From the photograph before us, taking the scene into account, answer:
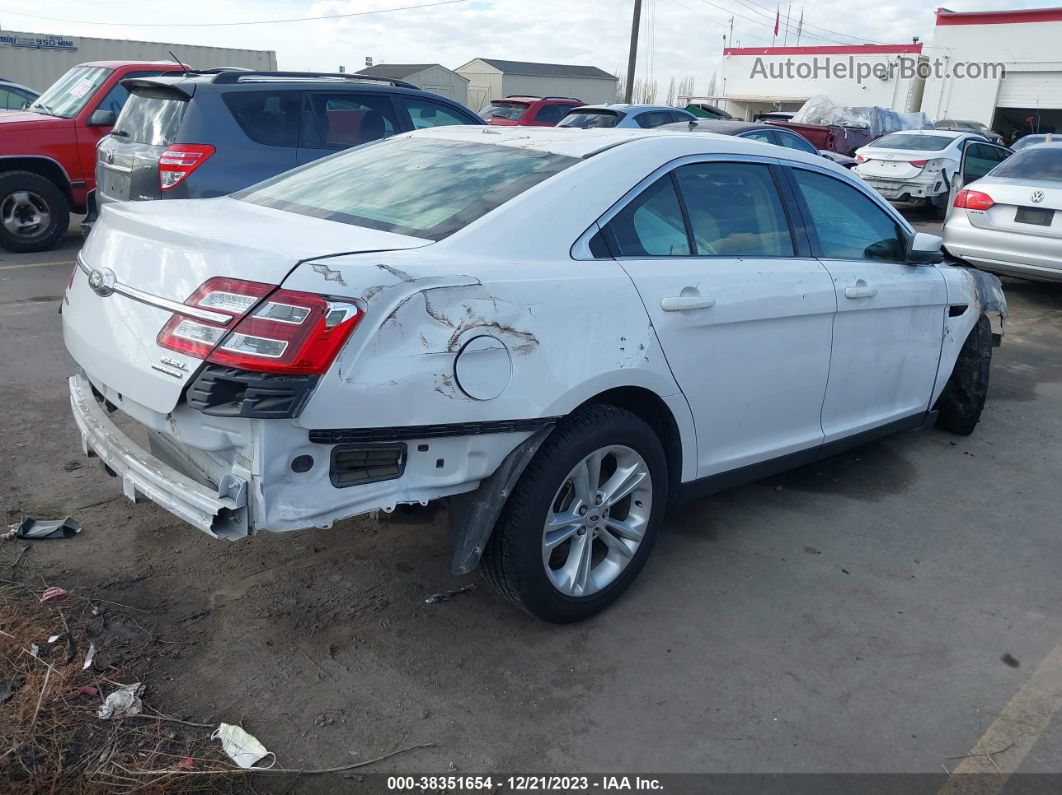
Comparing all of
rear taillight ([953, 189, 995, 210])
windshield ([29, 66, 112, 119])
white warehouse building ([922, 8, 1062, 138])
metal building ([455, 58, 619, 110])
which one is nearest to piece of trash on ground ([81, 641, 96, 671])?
windshield ([29, 66, 112, 119])

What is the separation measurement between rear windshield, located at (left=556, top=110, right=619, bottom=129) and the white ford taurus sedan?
31.2 feet

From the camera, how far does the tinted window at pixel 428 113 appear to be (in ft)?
27.6

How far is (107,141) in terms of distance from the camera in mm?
7898

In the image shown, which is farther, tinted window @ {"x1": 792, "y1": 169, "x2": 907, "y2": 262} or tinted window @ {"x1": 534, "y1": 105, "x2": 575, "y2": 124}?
tinted window @ {"x1": 534, "y1": 105, "x2": 575, "y2": 124}

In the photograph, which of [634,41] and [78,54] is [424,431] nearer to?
[634,41]

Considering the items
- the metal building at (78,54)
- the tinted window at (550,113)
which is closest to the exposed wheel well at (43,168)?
the tinted window at (550,113)

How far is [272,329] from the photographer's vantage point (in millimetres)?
2465

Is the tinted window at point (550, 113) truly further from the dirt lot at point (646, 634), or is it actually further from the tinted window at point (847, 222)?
the dirt lot at point (646, 634)

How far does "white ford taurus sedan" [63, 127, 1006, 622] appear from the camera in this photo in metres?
2.51

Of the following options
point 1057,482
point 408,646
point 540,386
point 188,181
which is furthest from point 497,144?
point 188,181

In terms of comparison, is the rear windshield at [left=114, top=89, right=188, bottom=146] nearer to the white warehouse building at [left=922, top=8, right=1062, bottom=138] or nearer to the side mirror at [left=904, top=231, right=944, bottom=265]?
the side mirror at [left=904, top=231, right=944, bottom=265]

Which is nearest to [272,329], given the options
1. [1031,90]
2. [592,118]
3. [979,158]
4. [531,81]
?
[592,118]

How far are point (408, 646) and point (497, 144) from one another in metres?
1.98

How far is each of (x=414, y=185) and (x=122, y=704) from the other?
2.02 meters
